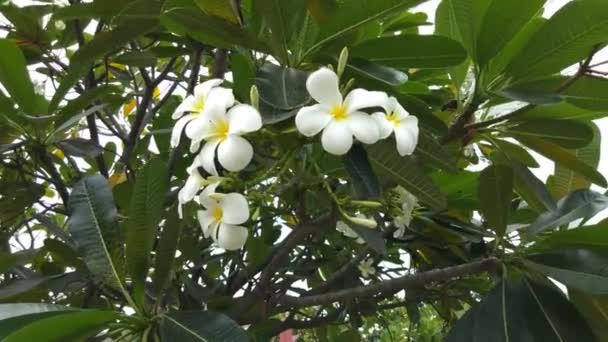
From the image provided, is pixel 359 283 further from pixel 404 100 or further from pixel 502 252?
pixel 404 100

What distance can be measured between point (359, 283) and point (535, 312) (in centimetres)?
33

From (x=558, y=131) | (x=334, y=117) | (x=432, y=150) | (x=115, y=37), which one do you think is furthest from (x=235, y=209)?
(x=558, y=131)

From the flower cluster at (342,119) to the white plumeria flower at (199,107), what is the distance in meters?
0.07

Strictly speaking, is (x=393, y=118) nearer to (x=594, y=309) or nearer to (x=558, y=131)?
(x=558, y=131)

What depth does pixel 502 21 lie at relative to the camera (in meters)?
0.72

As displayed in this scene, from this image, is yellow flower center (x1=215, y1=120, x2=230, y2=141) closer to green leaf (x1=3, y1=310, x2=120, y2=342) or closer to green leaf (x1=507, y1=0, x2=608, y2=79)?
green leaf (x1=3, y1=310, x2=120, y2=342)

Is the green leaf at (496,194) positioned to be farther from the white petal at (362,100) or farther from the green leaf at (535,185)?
the white petal at (362,100)

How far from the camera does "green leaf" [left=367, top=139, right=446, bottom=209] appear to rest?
645mm

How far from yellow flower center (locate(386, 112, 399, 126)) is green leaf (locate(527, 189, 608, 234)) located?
343mm

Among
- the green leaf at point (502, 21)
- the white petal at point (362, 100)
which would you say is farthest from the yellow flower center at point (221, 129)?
the green leaf at point (502, 21)

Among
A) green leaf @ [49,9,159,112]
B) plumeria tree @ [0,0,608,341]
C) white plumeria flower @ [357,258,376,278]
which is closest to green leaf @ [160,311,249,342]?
plumeria tree @ [0,0,608,341]

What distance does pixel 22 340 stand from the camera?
60 cm

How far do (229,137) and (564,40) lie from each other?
0.38 meters

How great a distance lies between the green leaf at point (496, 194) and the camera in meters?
0.83
